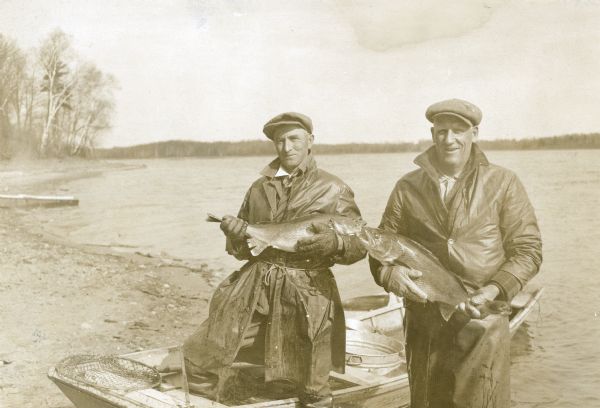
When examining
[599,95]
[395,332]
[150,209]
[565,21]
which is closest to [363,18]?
[565,21]

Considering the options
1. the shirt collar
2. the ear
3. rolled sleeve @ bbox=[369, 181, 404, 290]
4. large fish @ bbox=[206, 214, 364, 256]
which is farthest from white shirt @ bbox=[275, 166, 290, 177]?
rolled sleeve @ bbox=[369, 181, 404, 290]

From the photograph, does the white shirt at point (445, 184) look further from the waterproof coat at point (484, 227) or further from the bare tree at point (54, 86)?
the bare tree at point (54, 86)

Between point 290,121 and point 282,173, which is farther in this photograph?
point 282,173

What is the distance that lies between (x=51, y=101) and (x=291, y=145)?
93.0 feet

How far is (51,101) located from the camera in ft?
95.2

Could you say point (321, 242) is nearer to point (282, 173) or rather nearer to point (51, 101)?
point (282, 173)

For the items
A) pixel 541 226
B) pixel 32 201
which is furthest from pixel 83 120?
pixel 541 226

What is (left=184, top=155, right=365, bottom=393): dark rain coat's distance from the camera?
407cm

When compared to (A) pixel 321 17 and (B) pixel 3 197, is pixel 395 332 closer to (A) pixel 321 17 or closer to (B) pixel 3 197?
(A) pixel 321 17

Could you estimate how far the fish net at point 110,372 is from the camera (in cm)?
445

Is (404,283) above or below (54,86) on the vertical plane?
below

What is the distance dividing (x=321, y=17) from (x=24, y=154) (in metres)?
22.2

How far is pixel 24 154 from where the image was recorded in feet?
86.0

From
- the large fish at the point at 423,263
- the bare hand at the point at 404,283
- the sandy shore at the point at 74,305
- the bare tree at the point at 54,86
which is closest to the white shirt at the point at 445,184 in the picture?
the large fish at the point at 423,263
